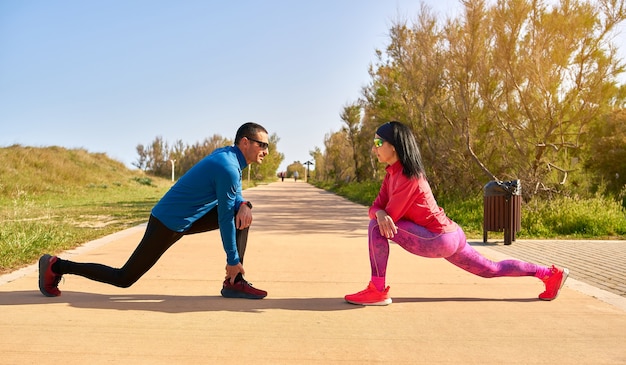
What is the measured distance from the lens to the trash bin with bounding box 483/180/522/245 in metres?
9.09

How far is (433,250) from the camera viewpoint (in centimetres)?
462

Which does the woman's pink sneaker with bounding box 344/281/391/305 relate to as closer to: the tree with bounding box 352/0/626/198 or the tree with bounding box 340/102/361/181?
the tree with bounding box 352/0/626/198

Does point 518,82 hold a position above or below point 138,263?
above

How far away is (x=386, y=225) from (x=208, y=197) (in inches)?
57.2

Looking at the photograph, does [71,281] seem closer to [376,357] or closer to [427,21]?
[376,357]

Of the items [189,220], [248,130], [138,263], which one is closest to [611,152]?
[248,130]

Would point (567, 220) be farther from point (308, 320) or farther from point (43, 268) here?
point (43, 268)

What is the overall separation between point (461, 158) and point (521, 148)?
7.58 feet

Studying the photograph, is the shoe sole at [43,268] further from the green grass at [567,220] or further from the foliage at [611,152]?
the foliage at [611,152]

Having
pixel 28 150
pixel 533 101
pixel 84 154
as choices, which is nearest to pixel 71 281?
pixel 533 101

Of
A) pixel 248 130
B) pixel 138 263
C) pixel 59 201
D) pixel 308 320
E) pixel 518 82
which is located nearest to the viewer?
pixel 308 320

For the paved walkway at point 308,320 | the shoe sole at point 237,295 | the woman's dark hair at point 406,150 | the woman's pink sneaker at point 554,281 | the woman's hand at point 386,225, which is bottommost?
the paved walkway at point 308,320

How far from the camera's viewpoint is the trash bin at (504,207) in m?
9.09

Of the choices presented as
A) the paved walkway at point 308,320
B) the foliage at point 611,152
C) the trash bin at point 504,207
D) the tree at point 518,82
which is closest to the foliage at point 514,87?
the tree at point 518,82
